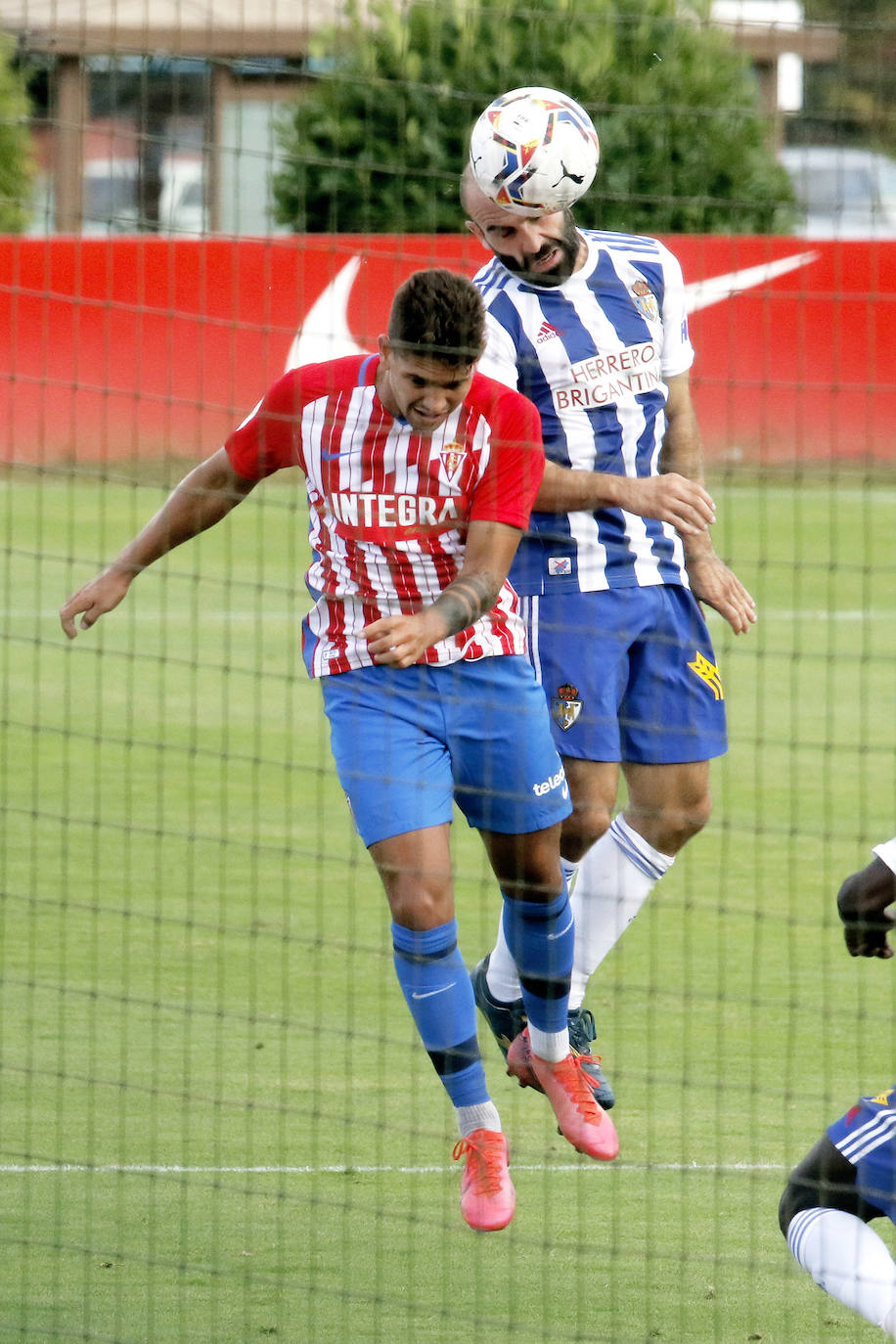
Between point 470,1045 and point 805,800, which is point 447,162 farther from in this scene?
point 470,1045

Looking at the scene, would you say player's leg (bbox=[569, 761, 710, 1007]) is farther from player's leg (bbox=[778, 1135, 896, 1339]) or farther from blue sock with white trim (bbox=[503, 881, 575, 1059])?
player's leg (bbox=[778, 1135, 896, 1339])

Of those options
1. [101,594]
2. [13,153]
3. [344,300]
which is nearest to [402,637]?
[101,594]

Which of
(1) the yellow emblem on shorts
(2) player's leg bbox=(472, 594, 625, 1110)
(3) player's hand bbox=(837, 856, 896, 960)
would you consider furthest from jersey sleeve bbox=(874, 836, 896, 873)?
(1) the yellow emblem on shorts

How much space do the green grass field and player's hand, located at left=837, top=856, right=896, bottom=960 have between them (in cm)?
95

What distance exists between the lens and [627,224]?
15781 mm

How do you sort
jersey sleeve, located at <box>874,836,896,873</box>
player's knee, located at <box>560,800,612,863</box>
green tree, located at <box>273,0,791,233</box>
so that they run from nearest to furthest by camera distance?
jersey sleeve, located at <box>874,836,896,873</box> → player's knee, located at <box>560,800,612,863</box> → green tree, located at <box>273,0,791,233</box>

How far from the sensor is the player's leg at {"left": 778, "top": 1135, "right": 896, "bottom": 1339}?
3973 millimetres

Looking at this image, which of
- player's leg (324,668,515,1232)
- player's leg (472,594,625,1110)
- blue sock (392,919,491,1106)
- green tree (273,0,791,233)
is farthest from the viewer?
green tree (273,0,791,233)

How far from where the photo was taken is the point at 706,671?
555cm

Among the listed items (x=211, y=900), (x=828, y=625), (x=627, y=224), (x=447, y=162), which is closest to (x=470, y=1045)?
(x=211, y=900)

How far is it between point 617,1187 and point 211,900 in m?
3.13

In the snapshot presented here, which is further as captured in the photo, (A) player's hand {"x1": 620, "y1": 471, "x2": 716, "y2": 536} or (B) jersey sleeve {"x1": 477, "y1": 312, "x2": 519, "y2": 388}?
(B) jersey sleeve {"x1": 477, "y1": 312, "x2": 519, "y2": 388}

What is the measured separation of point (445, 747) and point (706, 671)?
1.05 m

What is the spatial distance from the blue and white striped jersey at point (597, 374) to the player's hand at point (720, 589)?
18cm
